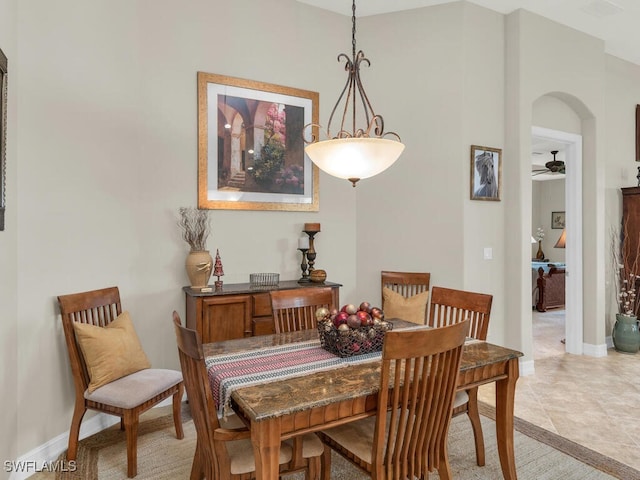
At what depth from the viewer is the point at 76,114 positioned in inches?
108

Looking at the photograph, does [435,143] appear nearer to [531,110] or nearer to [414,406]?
[531,110]

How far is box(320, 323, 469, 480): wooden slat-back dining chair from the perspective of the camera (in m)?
1.52

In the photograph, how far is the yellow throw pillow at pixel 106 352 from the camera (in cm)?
241

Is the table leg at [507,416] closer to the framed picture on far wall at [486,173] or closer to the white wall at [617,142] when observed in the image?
the framed picture on far wall at [486,173]

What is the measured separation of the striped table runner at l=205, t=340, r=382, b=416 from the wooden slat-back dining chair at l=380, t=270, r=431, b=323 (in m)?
1.82

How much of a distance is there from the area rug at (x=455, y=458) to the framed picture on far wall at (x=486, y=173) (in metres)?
Answer: 2.05

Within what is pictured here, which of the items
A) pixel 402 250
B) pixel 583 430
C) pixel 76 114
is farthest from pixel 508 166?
pixel 76 114

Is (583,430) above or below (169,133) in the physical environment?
below

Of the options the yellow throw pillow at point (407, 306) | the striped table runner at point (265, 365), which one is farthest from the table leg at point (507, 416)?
the yellow throw pillow at point (407, 306)

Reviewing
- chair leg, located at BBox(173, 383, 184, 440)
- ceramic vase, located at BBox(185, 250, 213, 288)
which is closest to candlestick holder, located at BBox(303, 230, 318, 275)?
ceramic vase, located at BBox(185, 250, 213, 288)

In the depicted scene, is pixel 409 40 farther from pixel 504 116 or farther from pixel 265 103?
pixel 265 103

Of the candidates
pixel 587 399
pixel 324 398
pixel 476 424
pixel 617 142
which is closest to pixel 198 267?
pixel 324 398

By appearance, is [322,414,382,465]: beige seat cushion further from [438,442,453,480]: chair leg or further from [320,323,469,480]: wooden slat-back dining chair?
[438,442,453,480]: chair leg

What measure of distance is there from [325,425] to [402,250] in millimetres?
2640
